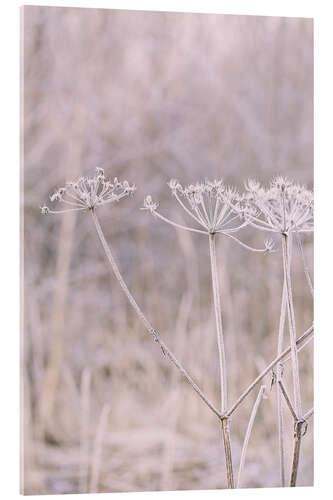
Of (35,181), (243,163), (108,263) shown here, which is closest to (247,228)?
(243,163)

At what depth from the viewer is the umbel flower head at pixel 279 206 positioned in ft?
8.98

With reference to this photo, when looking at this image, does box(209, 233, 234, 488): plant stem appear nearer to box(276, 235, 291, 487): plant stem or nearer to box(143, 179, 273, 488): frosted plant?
box(143, 179, 273, 488): frosted plant

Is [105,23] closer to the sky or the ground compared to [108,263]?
closer to the sky

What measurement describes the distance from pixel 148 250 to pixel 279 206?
0.39 meters

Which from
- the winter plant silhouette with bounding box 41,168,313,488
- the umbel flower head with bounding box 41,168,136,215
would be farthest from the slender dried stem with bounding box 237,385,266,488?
the umbel flower head with bounding box 41,168,136,215

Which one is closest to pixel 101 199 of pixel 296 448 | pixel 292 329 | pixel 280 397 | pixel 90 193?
pixel 90 193

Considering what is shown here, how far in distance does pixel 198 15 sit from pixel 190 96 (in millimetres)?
213

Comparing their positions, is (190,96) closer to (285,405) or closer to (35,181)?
(35,181)

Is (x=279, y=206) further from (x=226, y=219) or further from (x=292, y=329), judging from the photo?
(x=292, y=329)

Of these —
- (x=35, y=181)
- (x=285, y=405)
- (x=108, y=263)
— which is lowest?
(x=285, y=405)

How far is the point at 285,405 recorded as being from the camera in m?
2.90

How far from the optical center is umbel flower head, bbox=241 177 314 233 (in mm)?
2738
